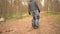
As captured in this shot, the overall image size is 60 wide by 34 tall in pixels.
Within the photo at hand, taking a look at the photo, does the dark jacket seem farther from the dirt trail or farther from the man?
the dirt trail

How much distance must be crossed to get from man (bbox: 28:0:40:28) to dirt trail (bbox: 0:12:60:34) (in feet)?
0.20

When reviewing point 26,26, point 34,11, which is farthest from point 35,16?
point 26,26

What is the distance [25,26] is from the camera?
9.37 feet

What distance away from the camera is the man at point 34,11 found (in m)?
2.87

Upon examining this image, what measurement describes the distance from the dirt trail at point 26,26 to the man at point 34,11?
2.4 inches

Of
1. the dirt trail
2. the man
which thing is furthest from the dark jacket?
the dirt trail

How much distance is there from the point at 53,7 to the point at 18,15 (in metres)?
0.54

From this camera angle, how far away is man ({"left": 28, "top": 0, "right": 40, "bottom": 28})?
2.87 metres

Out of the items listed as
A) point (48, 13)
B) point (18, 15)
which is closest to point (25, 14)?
point (18, 15)

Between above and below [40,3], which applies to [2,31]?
below

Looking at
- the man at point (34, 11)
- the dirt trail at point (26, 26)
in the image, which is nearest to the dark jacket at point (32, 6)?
the man at point (34, 11)

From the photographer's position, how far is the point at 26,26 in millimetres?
2861

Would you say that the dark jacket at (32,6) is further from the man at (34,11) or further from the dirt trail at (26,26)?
the dirt trail at (26,26)

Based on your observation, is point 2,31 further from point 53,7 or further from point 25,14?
point 53,7
